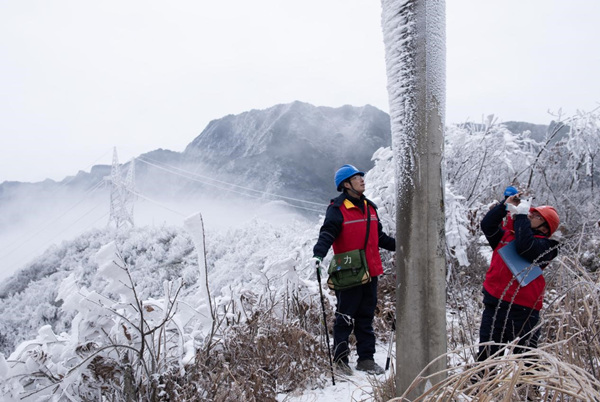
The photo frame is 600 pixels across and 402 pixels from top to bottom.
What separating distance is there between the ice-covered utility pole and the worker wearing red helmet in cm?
113

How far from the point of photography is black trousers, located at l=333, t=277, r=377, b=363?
326 centimetres

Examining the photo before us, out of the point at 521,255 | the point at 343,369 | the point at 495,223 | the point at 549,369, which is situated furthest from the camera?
the point at 343,369

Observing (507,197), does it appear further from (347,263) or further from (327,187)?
(327,187)

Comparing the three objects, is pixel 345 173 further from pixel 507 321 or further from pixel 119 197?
pixel 119 197

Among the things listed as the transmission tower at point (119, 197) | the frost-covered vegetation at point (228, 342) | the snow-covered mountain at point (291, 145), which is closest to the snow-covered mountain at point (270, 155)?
the snow-covered mountain at point (291, 145)

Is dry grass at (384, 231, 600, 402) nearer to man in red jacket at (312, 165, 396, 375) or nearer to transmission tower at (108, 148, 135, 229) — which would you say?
man in red jacket at (312, 165, 396, 375)

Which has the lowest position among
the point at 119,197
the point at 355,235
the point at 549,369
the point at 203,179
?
the point at 203,179

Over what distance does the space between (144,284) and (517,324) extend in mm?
16385

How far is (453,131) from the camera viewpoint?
8.45 metres

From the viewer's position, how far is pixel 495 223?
2.76 metres

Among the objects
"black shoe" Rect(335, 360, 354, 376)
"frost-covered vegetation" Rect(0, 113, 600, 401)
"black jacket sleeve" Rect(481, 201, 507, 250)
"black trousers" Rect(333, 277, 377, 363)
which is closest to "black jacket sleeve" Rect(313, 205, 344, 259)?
"black trousers" Rect(333, 277, 377, 363)

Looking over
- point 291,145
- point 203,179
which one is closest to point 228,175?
point 203,179

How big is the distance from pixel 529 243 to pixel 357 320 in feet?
4.88

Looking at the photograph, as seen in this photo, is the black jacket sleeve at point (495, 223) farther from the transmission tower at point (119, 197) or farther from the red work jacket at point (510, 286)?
the transmission tower at point (119, 197)
